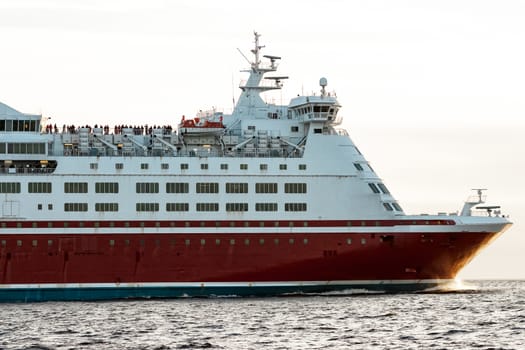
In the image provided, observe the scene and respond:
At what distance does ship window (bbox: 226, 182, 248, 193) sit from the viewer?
51.1m

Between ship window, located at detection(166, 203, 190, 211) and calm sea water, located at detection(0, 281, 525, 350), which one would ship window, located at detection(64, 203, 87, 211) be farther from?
calm sea water, located at detection(0, 281, 525, 350)

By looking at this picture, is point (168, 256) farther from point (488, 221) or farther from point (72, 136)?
point (488, 221)

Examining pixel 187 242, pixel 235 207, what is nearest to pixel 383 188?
pixel 235 207

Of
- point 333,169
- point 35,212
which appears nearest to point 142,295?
point 35,212

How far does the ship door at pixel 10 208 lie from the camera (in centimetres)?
4947

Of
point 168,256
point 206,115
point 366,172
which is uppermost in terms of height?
point 206,115

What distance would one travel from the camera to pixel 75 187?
50.3 m

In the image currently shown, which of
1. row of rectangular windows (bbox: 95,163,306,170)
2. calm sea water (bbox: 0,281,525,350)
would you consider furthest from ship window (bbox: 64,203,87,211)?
calm sea water (bbox: 0,281,525,350)

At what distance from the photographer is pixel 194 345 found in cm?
3416

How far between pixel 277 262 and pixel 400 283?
240 inches

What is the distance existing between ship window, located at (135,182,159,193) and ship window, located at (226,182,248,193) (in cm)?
340

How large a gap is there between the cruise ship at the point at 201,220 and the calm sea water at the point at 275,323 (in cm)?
133

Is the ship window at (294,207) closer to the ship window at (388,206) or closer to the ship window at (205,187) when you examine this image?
the ship window at (205,187)

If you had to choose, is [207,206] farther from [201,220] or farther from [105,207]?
[105,207]
